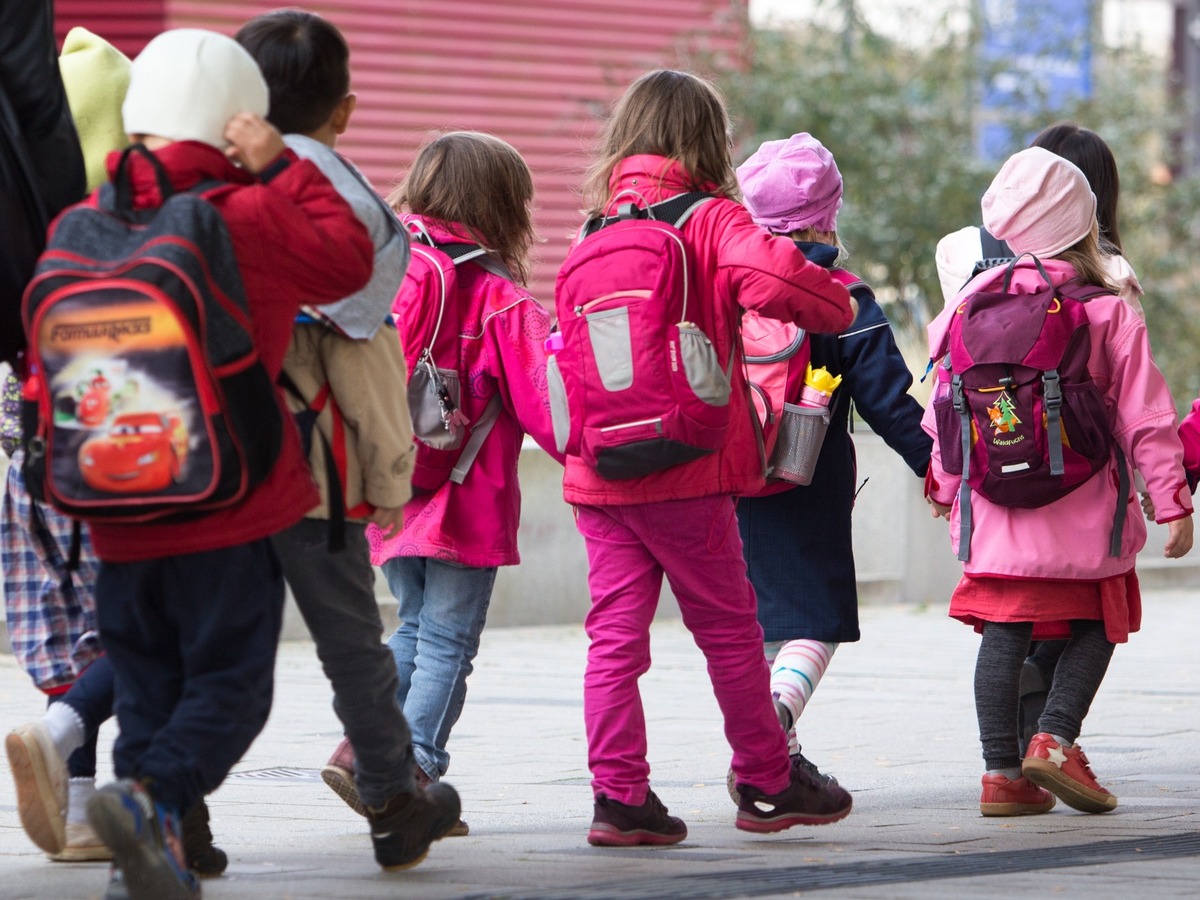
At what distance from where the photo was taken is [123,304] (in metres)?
3.68

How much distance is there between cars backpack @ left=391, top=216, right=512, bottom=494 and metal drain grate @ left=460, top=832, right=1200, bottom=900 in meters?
1.28

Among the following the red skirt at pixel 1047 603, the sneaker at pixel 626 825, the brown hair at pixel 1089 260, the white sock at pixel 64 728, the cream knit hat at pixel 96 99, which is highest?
the cream knit hat at pixel 96 99

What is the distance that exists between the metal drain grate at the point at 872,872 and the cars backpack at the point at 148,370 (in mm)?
1004

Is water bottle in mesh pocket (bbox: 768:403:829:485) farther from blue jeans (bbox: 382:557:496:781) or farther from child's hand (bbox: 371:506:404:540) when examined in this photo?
child's hand (bbox: 371:506:404:540)

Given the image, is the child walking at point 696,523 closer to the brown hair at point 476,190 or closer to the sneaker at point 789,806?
the sneaker at point 789,806

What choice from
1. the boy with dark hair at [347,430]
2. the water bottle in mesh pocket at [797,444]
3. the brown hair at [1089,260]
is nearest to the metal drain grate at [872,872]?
the boy with dark hair at [347,430]

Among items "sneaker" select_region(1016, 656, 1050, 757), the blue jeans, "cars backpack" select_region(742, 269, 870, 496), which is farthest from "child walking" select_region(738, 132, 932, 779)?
the blue jeans

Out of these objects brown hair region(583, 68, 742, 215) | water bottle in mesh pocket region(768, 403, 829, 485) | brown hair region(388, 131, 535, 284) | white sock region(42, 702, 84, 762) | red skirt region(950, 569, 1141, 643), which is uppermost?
brown hair region(583, 68, 742, 215)

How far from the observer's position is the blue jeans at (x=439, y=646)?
516 centimetres

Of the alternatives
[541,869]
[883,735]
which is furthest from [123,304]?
[883,735]

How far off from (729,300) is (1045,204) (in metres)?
1.18

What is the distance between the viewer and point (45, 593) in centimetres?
479

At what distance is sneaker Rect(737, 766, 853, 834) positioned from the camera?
16.4 feet

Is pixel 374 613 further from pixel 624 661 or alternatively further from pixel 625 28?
pixel 625 28
